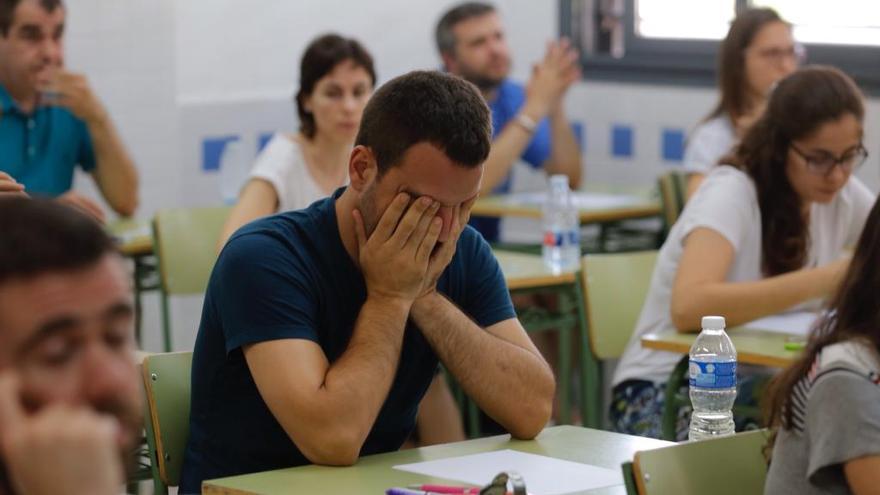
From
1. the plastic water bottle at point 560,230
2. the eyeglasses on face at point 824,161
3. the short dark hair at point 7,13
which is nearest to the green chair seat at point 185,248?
the short dark hair at point 7,13

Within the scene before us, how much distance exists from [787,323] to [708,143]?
180 centimetres

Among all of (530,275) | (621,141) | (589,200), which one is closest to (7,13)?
(530,275)

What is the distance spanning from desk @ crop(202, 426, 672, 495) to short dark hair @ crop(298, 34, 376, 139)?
2.13m

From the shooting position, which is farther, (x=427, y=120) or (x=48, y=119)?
(x=48, y=119)

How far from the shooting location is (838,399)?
2.01 metres

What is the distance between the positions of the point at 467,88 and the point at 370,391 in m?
0.49

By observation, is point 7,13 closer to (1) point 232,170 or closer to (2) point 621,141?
(1) point 232,170

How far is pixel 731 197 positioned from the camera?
3354 millimetres

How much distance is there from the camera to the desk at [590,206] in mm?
5379

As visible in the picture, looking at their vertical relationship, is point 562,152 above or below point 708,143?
below

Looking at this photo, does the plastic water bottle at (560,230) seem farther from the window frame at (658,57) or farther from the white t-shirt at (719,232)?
the window frame at (658,57)

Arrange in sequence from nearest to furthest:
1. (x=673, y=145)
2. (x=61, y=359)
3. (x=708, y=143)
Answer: (x=61, y=359)
(x=708, y=143)
(x=673, y=145)

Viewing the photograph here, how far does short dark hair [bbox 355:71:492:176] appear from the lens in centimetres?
223

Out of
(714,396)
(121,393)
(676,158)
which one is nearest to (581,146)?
(676,158)
